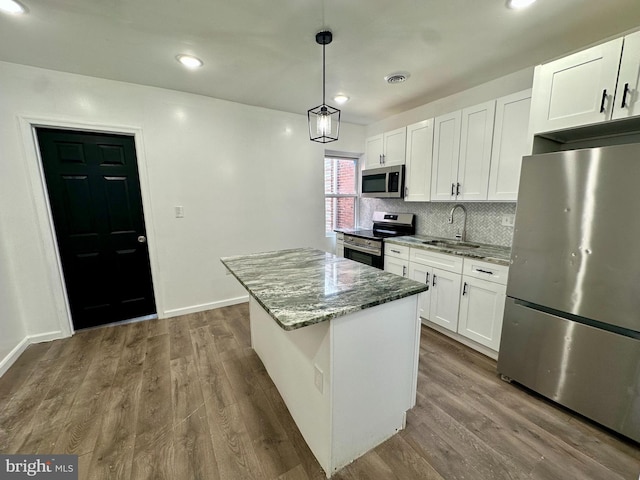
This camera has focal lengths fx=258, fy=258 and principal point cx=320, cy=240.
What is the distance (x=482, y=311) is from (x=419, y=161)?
5.70ft

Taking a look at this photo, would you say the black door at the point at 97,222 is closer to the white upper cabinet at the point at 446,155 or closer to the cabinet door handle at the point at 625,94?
the white upper cabinet at the point at 446,155

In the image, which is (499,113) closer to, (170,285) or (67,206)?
(170,285)

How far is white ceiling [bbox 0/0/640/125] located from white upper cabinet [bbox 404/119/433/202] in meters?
0.47

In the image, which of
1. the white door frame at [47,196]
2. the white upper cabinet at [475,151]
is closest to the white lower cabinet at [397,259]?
the white upper cabinet at [475,151]

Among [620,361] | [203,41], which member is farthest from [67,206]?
[620,361]

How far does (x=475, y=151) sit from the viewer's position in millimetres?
2475

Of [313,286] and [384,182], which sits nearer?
[313,286]

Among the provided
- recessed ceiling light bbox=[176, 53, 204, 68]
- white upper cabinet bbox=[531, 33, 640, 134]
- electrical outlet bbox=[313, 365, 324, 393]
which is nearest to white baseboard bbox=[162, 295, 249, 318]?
electrical outlet bbox=[313, 365, 324, 393]

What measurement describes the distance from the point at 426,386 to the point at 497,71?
2.80m

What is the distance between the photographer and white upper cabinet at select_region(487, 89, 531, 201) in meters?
2.13

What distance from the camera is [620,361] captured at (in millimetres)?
1464

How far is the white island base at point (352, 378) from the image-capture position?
1240mm

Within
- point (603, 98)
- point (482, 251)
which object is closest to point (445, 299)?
point (482, 251)

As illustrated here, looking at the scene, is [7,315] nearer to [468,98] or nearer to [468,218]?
[468,218]
